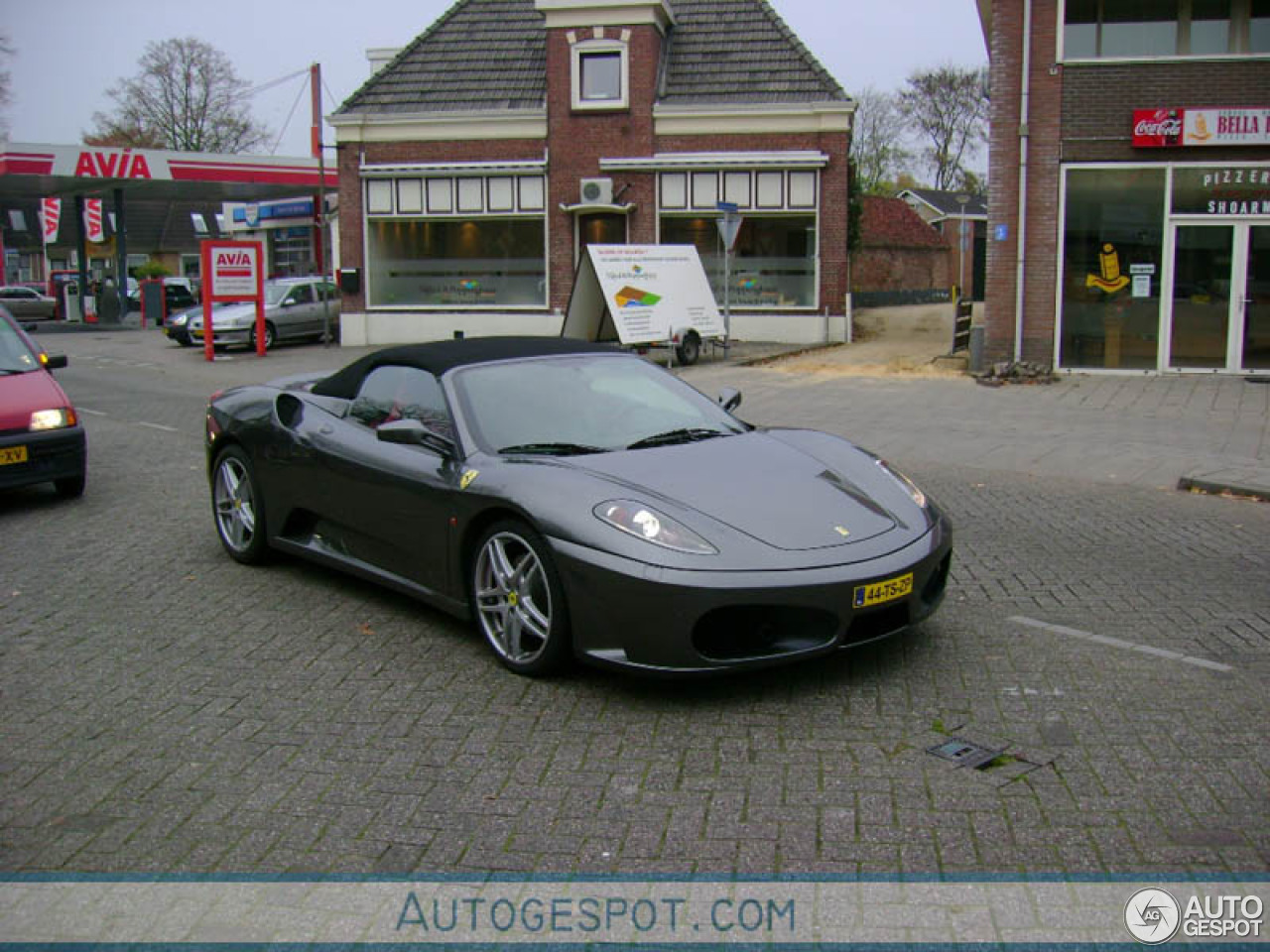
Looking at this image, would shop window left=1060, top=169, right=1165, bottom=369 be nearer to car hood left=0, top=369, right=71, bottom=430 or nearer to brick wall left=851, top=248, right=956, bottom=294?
car hood left=0, top=369, right=71, bottom=430

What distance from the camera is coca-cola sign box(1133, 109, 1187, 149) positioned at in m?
17.7

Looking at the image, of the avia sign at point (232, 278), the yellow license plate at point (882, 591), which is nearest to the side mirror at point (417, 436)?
the yellow license plate at point (882, 591)

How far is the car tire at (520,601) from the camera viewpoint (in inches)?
191

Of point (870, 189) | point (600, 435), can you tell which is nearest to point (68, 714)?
point (600, 435)

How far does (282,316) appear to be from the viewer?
91.7ft

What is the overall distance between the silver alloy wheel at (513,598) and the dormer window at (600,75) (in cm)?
2344

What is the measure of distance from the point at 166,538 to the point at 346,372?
215cm

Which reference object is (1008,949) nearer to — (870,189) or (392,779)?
(392,779)

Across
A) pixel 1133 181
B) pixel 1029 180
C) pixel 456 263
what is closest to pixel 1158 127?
pixel 1133 181

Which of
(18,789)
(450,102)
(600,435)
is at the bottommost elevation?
(18,789)

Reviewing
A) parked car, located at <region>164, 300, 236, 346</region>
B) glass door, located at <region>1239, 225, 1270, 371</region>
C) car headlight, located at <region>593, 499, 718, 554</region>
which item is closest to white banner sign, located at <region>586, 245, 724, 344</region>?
glass door, located at <region>1239, 225, 1270, 371</region>

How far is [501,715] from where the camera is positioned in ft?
15.3

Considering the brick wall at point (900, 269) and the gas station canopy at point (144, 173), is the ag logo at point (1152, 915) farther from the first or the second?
the brick wall at point (900, 269)

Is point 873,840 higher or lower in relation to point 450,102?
lower
